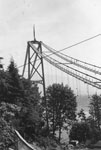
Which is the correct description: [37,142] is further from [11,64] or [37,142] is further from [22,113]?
[11,64]

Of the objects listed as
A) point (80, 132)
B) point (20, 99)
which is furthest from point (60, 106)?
point (20, 99)

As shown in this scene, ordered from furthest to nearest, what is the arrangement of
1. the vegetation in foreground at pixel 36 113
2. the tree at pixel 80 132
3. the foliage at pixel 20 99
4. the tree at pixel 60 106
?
the tree at pixel 80 132 → the tree at pixel 60 106 → the foliage at pixel 20 99 → the vegetation in foreground at pixel 36 113

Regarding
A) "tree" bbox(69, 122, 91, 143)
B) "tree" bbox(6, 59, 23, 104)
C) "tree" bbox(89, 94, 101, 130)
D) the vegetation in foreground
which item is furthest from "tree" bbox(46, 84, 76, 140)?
"tree" bbox(6, 59, 23, 104)

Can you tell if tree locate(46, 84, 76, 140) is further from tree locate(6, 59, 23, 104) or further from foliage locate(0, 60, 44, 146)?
tree locate(6, 59, 23, 104)

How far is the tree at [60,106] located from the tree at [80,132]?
6208mm

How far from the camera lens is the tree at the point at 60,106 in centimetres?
4684

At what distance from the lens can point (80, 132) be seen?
53.0 m

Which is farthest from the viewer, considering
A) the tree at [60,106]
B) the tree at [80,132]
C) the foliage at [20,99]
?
the tree at [80,132]

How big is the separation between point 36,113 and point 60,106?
53.3 feet

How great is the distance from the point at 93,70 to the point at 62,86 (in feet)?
38.5

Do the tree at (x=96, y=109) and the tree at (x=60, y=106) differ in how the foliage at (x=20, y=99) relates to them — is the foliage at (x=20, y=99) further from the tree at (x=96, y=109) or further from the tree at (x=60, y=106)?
the tree at (x=96, y=109)

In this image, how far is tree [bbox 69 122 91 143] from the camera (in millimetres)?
53000

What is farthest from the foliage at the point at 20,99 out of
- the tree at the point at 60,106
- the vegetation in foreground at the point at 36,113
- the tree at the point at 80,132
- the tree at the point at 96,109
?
the tree at the point at 96,109

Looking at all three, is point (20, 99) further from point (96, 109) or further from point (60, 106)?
point (96, 109)
